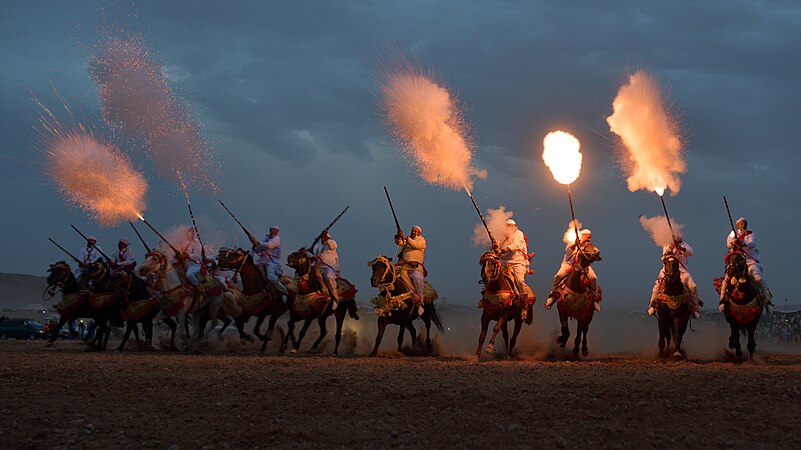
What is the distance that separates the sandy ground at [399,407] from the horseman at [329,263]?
6.45m

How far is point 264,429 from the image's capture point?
10.2 metres

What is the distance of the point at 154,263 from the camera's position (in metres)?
21.0

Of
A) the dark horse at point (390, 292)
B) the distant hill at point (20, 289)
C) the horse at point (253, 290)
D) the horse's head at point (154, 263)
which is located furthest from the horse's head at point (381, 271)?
the distant hill at point (20, 289)

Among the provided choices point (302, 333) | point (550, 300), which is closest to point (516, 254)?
point (550, 300)

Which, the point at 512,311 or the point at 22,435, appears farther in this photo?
the point at 512,311

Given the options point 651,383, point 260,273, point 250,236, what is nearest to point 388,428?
point 651,383

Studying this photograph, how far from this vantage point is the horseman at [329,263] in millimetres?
20953

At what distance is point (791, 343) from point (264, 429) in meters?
31.7

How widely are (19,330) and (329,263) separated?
2002 centimetres

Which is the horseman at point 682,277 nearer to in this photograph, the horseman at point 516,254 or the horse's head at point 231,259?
the horseman at point 516,254

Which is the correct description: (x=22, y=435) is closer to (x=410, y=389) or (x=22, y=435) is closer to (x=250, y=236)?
(x=410, y=389)

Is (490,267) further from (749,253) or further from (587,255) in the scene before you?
(749,253)

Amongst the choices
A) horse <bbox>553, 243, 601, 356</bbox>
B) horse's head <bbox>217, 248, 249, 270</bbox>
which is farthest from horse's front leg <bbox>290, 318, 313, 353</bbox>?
horse <bbox>553, 243, 601, 356</bbox>

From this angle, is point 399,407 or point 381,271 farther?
point 381,271
